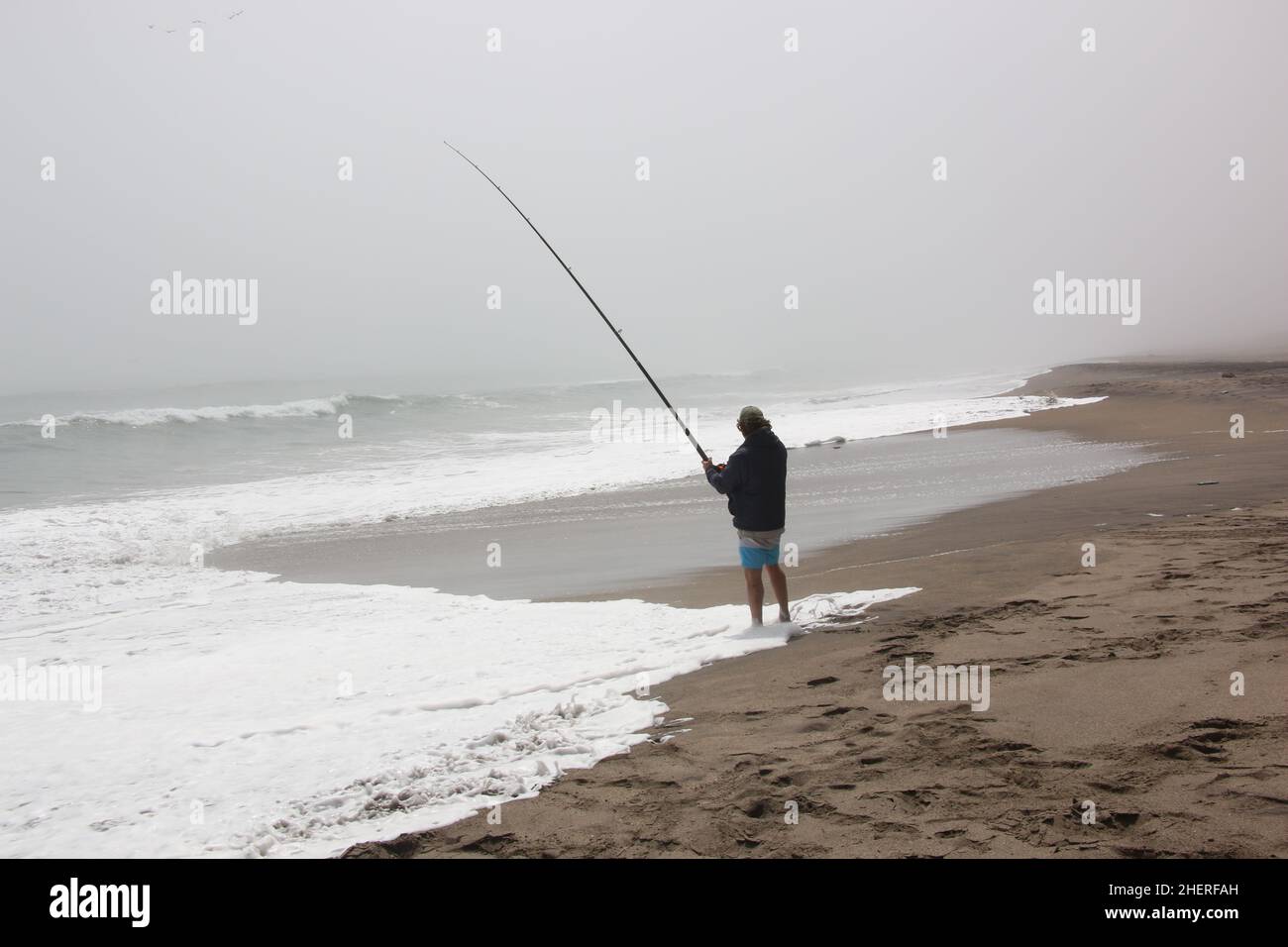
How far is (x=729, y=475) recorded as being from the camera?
6.68 m

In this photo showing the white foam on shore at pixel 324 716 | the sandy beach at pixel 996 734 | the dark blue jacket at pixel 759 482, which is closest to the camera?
the sandy beach at pixel 996 734

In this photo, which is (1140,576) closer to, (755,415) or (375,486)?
(755,415)

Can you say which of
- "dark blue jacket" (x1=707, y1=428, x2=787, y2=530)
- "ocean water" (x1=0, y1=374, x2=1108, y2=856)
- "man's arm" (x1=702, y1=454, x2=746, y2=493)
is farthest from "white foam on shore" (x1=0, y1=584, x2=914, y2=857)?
"man's arm" (x1=702, y1=454, x2=746, y2=493)

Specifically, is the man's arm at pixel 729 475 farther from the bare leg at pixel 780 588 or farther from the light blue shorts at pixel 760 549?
the bare leg at pixel 780 588

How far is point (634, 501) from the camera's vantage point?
44.6ft

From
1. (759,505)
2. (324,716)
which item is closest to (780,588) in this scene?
(759,505)

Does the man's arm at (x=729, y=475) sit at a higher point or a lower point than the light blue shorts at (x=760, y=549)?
higher

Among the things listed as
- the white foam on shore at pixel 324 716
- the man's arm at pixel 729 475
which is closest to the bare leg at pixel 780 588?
the white foam on shore at pixel 324 716

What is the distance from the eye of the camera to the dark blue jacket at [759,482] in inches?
258

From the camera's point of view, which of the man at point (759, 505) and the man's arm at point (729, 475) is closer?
the man at point (759, 505)

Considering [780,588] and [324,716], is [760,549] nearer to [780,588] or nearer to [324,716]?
[780,588]

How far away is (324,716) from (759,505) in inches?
119

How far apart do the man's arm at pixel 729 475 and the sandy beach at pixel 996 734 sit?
3.92 ft
